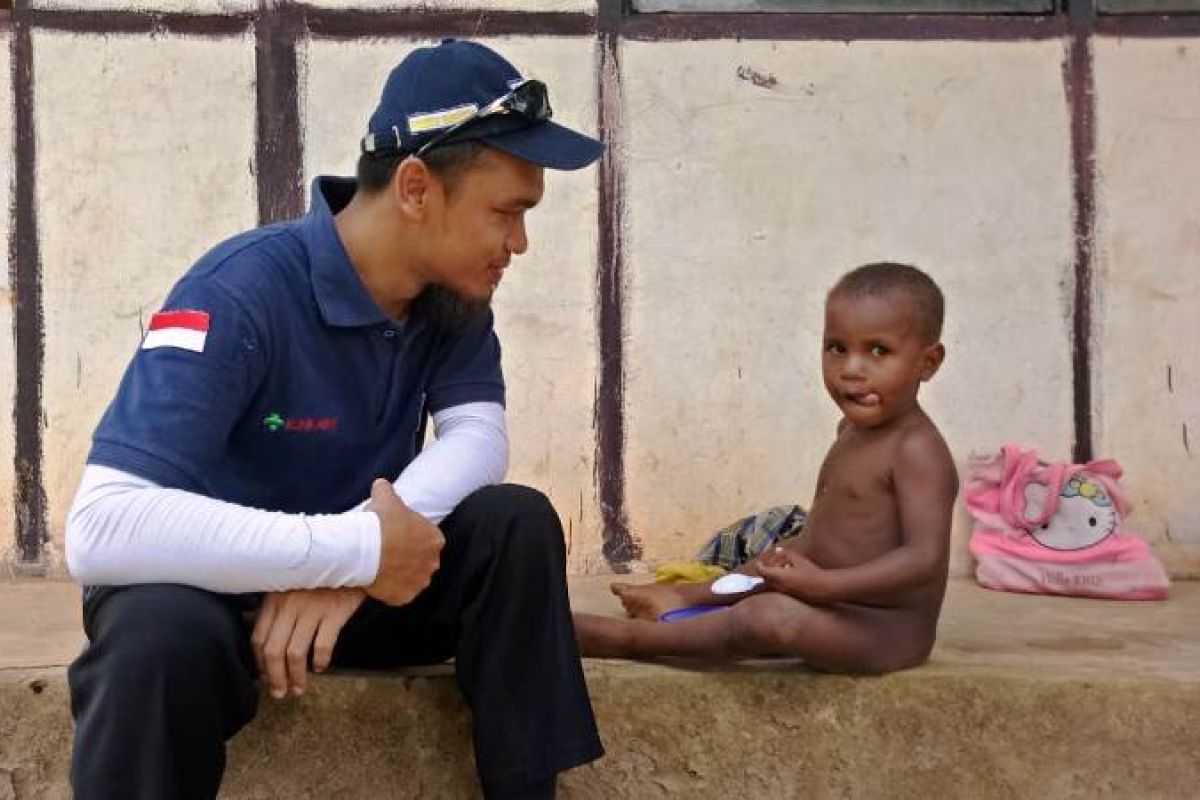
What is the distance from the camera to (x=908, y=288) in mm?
3178

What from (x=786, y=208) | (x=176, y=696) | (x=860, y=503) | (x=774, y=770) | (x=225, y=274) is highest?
(x=786, y=208)

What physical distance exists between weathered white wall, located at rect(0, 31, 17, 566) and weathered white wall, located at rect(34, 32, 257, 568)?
8 cm

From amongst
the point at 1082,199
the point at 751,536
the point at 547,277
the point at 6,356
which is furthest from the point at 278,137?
the point at 1082,199

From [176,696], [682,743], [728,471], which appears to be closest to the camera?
[176,696]

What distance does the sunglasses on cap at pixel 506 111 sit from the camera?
2.66 meters

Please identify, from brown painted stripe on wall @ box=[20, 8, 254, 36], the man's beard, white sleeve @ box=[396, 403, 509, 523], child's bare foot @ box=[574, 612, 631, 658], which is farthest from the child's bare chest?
brown painted stripe on wall @ box=[20, 8, 254, 36]

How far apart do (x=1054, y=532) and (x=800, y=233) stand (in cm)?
105

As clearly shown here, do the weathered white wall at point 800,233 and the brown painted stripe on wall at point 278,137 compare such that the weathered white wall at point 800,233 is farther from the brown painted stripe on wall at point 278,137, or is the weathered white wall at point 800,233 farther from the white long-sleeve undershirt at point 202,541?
the white long-sleeve undershirt at point 202,541

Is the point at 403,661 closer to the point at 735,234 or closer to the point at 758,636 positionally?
the point at 758,636

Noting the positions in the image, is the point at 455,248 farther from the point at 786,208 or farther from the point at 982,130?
the point at 982,130

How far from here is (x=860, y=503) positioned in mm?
3230

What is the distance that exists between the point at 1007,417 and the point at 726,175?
40.2 inches

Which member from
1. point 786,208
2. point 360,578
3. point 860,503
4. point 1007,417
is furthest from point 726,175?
point 360,578

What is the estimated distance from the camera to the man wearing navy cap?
7.89ft
